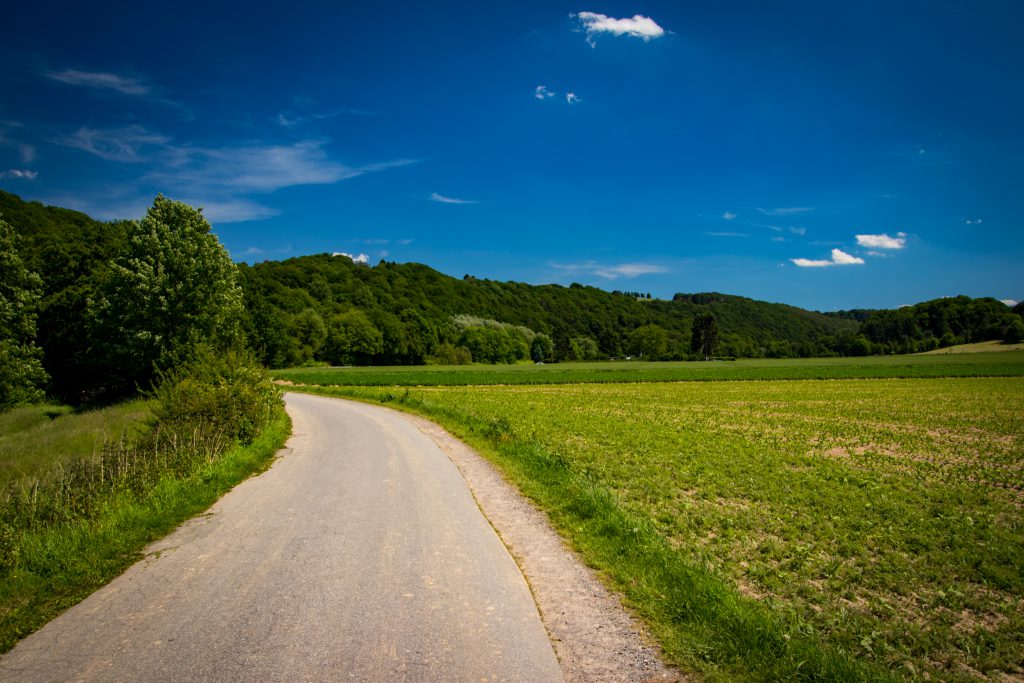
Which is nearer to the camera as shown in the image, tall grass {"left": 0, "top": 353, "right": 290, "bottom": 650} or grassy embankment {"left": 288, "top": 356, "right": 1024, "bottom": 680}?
grassy embankment {"left": 288, "top": 356, "right": 1024, "bottom": 680}

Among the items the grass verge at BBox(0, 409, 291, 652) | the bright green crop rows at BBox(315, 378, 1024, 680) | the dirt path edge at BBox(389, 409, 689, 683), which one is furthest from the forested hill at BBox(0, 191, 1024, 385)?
the dirt path edge at BBox(389, 409, 689, 683)

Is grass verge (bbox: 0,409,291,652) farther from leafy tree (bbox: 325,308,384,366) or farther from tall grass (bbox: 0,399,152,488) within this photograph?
leafy tree (bbox: 325,308,384,366)

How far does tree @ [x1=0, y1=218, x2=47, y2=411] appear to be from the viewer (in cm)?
2722

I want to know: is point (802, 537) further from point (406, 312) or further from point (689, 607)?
point (406, 312)

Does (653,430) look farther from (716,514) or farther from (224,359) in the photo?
(224,359)

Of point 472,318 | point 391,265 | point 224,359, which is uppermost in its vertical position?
point 391,265

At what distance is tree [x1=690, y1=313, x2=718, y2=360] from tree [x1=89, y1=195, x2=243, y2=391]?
129 metres

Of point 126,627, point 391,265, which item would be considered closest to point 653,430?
point 126,627

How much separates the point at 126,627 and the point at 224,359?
14755 millimetres

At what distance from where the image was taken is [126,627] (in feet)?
17.1

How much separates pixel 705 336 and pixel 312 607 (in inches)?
5794

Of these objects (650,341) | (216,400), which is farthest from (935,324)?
(216,400)

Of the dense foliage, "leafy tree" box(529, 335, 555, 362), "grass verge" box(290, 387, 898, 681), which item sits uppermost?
the dense foliage

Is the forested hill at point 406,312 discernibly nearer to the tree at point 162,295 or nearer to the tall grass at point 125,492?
the tree at point 162,295
